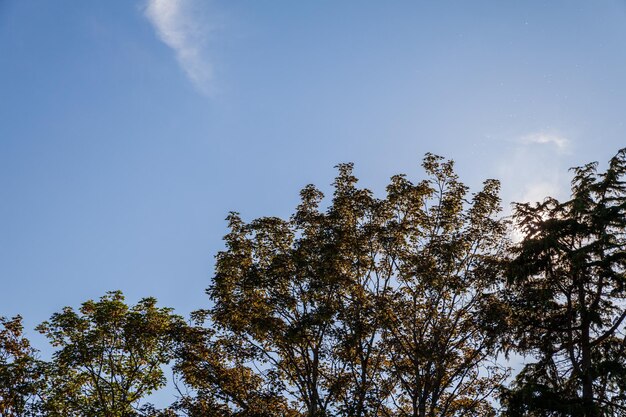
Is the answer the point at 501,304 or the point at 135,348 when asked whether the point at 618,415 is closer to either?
the point at 501,304

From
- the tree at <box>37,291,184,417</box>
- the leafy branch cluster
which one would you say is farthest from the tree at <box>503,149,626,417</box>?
the tree at <box>37,291,184,417</box>

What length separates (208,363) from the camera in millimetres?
22578

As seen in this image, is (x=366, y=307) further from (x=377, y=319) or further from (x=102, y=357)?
(x=102, y=357)

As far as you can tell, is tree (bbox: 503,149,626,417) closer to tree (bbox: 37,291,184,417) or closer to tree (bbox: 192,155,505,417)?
tree (bbox: 192,155,505,417)

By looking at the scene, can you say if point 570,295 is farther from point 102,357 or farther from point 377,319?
point 102,357

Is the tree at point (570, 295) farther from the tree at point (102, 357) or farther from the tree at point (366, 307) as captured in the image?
the tree at point (102, 357)

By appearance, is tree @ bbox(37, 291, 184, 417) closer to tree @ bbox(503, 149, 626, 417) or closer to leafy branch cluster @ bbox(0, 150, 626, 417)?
leafy branch cluster @ bbox(0, 150, 626, 417)

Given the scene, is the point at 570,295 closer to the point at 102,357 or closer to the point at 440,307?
the point at 440,307

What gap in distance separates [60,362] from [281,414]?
33.5 ft

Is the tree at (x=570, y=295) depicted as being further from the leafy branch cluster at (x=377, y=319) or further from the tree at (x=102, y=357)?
the tree at (x=102, y=357)

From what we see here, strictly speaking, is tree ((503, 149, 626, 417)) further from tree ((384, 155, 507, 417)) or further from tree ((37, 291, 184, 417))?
tree ((37, 291, 184, 417))

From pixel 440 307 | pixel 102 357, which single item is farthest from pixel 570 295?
pixel 102 357

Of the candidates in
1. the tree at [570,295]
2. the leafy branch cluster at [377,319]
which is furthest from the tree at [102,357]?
the tree at [570,295]

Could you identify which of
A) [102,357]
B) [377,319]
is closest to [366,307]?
[377,319]
